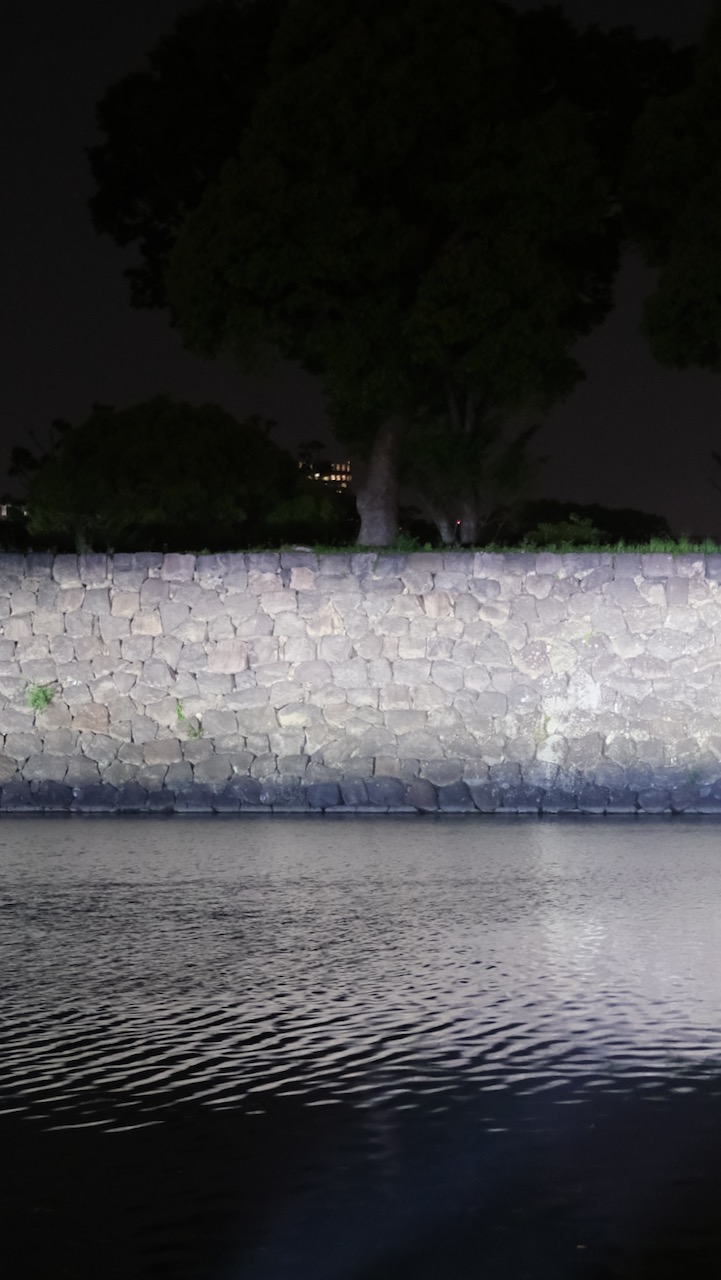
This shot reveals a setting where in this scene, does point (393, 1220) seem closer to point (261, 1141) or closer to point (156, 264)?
point (261, 1141)

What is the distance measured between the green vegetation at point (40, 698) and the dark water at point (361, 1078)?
7.69 metres

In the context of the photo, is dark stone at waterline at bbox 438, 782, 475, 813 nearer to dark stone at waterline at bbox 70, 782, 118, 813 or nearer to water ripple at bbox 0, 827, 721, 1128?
dark stone at waterline at bbox 70, 782, 118, 813

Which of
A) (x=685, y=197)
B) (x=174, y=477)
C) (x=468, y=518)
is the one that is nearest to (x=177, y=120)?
(x=685, y=197)

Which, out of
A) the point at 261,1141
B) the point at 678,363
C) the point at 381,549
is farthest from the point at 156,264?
the point at 261,1141

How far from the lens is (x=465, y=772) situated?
736 inches

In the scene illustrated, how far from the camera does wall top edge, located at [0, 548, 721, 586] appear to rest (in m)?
18.6

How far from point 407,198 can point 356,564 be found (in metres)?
9.95

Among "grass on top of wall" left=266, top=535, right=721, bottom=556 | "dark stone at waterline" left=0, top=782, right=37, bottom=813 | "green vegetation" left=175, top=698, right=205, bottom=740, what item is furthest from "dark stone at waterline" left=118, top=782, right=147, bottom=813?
"grass on top of wall" left=266, top=535, right=721, bottom=556

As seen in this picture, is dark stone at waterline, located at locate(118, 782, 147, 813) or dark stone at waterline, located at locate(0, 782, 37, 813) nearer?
dark stone at waterline, located at locate(118, 782, 147, 813)

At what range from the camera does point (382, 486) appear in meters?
30.0

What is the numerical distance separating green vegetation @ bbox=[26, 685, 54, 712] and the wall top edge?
1100mm

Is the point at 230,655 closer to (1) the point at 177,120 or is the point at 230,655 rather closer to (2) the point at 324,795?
(2) the point at 324,795

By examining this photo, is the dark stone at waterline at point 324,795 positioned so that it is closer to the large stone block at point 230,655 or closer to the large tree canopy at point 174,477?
the large stone block at point 230,655

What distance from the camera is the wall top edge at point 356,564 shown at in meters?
18.6
